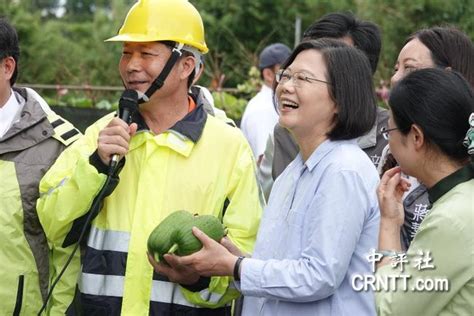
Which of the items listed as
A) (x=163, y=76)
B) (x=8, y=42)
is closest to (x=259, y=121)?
(x=8, y=42)

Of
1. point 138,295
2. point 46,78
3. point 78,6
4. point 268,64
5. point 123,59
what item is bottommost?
point 78,6

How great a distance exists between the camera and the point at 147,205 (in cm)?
362

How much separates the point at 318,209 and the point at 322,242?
0.12 meters

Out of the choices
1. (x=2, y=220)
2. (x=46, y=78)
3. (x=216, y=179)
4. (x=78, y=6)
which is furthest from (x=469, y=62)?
(x=78, y=6)

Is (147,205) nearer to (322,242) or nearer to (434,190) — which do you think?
(322,242)

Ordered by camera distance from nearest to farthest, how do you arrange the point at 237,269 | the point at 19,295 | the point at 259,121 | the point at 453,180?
the point at 453,180 < the point at 237,269 < the point at 19,295 < the point at 259,121

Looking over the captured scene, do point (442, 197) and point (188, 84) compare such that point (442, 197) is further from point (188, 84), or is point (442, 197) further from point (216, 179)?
point (188, 84)

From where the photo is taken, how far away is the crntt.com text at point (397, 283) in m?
2.70

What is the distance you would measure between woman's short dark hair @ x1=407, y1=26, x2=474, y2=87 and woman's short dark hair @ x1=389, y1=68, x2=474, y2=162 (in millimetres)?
935

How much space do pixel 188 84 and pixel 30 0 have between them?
1646cm

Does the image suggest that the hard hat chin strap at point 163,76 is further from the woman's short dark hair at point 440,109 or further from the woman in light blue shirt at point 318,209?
the woman's short dark hair at point 440,109

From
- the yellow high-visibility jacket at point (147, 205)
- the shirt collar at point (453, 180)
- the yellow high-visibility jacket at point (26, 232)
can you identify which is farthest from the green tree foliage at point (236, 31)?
the shirt collar at point (453, 180)

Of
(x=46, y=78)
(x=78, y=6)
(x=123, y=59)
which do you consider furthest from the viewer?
(x=78, y=6)

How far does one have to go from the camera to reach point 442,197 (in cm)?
283
